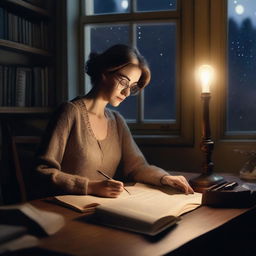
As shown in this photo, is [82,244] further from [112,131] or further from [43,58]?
[43,58]

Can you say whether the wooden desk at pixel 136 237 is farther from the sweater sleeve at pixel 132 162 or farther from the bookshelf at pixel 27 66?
the bookshelf at pixel 27 66

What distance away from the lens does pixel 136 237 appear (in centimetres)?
100

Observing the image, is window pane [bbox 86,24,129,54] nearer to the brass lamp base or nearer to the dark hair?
the dark hair

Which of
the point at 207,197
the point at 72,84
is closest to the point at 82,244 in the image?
the point at 207,197

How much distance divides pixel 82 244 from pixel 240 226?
0.72m

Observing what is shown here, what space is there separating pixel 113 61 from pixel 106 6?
2.90ft

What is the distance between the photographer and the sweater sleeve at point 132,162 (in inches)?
65.5

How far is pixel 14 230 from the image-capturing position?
94 centimetres

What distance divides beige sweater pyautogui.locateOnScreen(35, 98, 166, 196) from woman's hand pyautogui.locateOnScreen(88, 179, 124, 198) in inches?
1.0

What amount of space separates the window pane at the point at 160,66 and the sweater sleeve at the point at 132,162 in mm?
574

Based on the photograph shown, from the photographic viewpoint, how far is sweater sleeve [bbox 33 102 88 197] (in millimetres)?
1399

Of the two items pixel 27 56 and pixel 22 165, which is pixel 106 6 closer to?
pixel 27 56

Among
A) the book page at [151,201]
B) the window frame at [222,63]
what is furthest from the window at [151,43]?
the book page at [151,201]

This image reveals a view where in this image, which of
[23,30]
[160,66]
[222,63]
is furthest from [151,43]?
[23,30]
